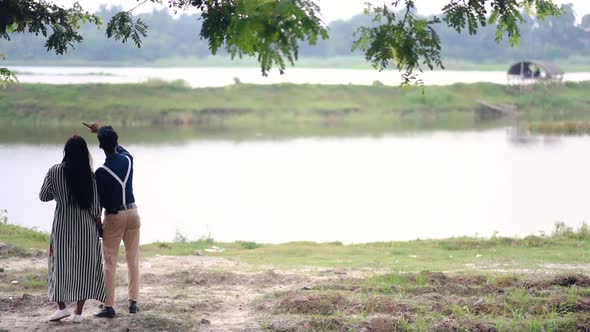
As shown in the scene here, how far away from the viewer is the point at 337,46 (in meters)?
93.6

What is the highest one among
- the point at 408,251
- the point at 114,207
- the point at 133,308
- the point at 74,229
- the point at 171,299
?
the point at 114,207

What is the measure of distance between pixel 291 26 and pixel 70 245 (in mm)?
2922

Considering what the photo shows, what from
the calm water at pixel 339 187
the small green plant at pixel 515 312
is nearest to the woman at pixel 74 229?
the small green plant at pixel 515 312

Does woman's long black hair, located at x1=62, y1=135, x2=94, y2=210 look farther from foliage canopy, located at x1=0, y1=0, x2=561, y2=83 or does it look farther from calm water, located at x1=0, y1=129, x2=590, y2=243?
calm water, located at x1=0, y1=129, x2=590, y2=243

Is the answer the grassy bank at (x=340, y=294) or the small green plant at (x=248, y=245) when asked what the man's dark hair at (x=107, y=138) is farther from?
the small green plant at (x=248, y=245)

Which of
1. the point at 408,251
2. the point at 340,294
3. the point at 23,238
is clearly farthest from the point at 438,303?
the point at 23,238

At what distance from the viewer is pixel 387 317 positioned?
6.96 m

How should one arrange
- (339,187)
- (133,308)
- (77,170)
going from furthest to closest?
(339,187)
(133,308)
(77,170)

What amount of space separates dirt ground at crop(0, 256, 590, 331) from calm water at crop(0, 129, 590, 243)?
6.77 m

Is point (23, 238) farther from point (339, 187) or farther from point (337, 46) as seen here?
point (337, 46)

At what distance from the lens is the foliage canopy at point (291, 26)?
4812 mm

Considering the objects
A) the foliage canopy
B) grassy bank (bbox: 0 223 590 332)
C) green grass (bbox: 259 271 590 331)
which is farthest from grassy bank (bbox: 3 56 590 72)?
green grass (bbox: 259 271 590 331)

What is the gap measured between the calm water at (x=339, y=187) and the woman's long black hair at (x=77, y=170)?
28.9 ft

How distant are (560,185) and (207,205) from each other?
9.11 meters
